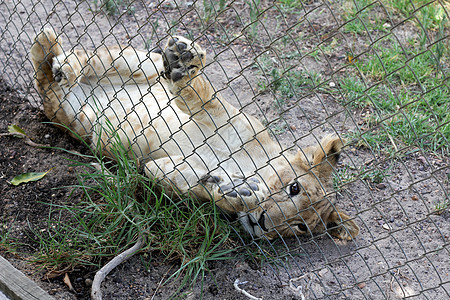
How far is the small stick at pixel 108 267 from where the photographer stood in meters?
2.87

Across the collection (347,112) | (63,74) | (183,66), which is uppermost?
(63,74)

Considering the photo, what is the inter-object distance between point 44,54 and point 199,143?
1659 millimetres

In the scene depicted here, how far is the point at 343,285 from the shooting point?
3.33 meters

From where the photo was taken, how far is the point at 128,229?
3.39 meters

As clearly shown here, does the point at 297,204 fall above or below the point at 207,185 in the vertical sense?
below

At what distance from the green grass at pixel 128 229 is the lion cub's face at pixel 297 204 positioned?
0.94 feet

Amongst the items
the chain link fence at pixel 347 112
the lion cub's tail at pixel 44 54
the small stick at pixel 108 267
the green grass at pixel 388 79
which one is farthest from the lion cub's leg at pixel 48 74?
the green grass at pixel 388 79

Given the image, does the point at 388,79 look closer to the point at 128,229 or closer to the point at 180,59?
Answer: the point at 180,59

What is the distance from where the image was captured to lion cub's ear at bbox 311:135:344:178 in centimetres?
360

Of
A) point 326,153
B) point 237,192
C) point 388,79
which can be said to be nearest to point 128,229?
point 237,192

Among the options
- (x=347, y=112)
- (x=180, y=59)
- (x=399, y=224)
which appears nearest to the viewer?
(x=347, y=112)

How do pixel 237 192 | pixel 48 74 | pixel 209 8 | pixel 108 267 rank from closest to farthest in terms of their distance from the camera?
1. pixel 108 267
2. pixel 237 192
3. pixel 48 74
4. pixel 209 8

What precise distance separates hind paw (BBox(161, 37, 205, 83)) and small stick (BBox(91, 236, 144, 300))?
3.81 feet

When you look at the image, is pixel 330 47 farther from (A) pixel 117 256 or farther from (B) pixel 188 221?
(A) pixel 117 256
